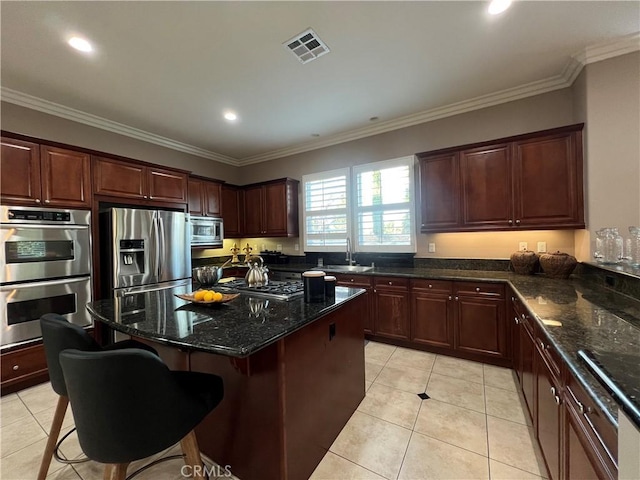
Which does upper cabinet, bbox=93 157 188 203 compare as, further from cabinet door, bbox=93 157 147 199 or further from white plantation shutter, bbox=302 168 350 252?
white plantation shutter, bbox=302 168 350 252

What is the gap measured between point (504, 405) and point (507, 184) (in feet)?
7.02

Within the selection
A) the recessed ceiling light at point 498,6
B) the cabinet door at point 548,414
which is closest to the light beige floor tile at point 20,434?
the cabinet door at point 548,414

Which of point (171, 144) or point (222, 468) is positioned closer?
point (222, 468)

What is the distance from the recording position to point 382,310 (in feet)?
11.1

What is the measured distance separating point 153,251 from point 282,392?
9.23 ft

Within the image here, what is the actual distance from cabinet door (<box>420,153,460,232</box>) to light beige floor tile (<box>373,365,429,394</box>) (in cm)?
166

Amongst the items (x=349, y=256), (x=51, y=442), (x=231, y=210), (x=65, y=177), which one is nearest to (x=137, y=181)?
(x=65, y=177)

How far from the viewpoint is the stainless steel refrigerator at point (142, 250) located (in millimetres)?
2975

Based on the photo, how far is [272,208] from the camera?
4.76m

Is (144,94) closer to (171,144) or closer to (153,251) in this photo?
(171,144)

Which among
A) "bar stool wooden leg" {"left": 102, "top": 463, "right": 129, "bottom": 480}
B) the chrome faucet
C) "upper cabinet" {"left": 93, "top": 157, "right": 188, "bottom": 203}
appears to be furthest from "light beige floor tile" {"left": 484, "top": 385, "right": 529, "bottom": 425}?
"upper cabinet" {"left": 93, "top": 157, "right": 188, "bottom": 203}

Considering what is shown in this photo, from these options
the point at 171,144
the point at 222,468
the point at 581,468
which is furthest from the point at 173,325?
the point at 171,144

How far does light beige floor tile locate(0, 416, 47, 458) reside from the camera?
182cm

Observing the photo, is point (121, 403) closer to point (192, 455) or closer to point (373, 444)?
point (192, 455)
